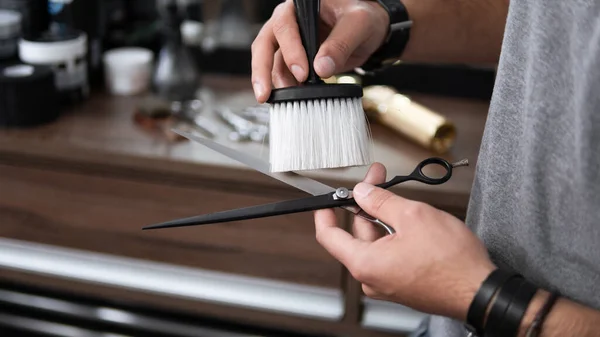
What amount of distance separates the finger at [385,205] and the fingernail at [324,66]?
0.34 feet

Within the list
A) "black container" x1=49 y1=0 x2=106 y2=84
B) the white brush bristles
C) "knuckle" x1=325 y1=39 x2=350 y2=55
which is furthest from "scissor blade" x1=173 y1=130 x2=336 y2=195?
"black container" x1=49 y1=0 x2=106 y2=84

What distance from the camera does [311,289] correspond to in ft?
3.56

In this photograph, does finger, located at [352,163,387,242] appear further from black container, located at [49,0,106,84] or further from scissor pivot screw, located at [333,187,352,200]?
black container, located at [49,0,106,84]

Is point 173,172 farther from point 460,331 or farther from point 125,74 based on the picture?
point 460,331

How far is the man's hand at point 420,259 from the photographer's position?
19.1 inches

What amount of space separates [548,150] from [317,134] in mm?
198

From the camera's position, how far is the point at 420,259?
0.49 meters

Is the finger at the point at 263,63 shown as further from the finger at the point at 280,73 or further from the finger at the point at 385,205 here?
the finger at the point at 385,205

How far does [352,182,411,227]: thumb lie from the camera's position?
523 millimetres

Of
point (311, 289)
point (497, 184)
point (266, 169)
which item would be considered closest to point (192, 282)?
point (311, 289)

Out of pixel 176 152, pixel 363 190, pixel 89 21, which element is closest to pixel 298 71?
pixel 363 190

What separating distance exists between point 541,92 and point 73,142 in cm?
80

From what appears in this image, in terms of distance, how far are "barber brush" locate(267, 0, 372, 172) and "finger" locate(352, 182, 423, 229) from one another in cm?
6

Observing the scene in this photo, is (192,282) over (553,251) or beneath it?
beneath
